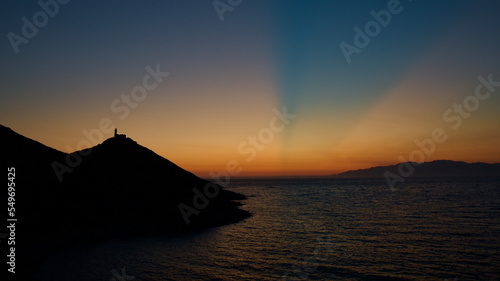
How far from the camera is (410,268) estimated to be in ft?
83.6

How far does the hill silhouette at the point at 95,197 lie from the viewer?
36531mm

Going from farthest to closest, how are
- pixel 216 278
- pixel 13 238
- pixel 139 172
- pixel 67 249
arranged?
pixel 139 172 < pixel 67 249 < pixel 13 238 < pixel 216 278

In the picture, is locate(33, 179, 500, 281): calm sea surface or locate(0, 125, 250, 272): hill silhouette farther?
locate(0, 125, 250, 272): hill silhouette

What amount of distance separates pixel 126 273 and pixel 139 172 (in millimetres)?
38136

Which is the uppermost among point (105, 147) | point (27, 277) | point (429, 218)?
point (105, 147)

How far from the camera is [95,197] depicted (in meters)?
47.2

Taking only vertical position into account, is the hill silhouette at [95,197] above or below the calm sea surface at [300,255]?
above

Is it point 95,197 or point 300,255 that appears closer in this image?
point 300,255

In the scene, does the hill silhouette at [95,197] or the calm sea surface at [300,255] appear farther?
the hill silhouette at [95,197]

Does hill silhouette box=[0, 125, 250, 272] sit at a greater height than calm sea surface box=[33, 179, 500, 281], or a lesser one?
greater

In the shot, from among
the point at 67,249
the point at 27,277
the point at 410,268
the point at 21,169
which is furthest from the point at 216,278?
the point at 21,169

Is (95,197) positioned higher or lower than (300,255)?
higher

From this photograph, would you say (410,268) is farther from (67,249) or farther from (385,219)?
(67,249)

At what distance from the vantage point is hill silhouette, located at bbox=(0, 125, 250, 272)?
120 feet
